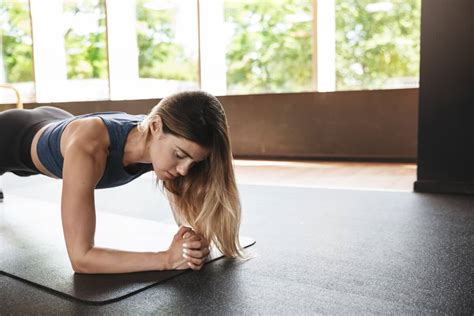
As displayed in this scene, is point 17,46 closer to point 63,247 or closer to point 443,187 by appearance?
point 63,247

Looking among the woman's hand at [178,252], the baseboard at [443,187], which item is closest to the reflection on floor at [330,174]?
the baseboard at [443,187]

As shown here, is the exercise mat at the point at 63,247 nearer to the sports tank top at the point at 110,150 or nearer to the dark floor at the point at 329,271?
the dark floor at the point at 329,271

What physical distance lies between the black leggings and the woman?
0.45 ft

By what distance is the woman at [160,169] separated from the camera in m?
1.35

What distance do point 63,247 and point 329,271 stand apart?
968 millimetres

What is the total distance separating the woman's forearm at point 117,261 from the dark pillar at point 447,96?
76.9 inches

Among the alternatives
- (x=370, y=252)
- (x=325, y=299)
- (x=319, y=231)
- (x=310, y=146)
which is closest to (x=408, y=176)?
(x=310, y=146)

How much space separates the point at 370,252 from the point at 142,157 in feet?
2.75

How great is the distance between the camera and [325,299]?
129 centimetres

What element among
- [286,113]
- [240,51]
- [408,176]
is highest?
[240,51]

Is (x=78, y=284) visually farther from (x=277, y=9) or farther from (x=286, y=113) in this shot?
(x=277, y=9)

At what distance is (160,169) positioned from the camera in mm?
1396

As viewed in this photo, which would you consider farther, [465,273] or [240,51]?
[240,51]

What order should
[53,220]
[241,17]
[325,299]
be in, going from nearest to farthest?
[325,299] < [53,220] < [241,17]
